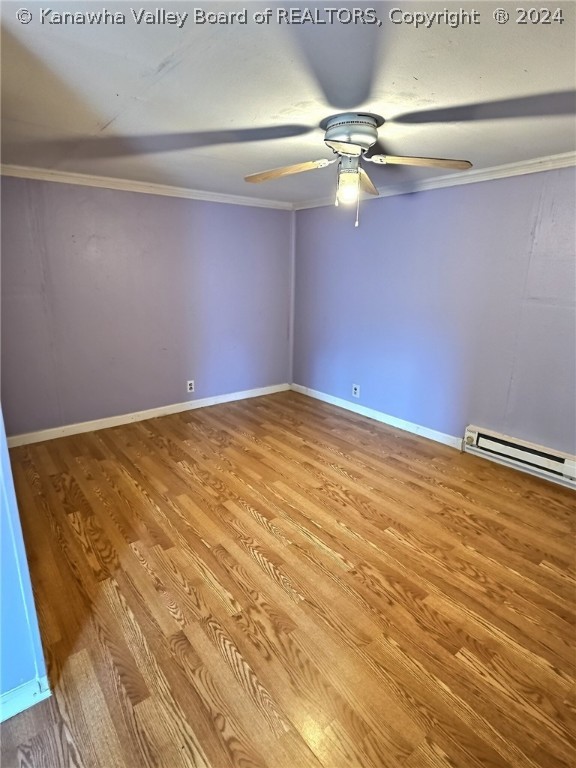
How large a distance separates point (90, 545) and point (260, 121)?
2.43 meters

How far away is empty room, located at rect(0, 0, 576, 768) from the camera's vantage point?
4.18 ft

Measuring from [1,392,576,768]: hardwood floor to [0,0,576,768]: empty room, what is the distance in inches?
0.5

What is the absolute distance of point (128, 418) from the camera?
3842 mm

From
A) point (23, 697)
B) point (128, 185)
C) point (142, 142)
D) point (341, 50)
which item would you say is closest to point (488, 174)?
point (341, 50)

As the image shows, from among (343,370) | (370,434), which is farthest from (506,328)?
(343,370)

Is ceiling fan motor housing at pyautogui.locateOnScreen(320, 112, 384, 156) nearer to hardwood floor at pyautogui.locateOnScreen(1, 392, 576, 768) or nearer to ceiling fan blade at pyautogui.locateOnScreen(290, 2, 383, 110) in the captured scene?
ceiling fan blade at pyautogui.locateOnScreen(290, 2, 383, 110)

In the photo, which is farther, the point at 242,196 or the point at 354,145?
the point at 242,196

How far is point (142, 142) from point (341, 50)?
1.49 meters

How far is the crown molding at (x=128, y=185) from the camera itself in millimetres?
2961

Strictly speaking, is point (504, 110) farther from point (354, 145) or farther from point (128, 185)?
point (128, 185)

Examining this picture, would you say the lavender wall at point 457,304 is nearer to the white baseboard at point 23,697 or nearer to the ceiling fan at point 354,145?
the ceiling fan at point 354,145

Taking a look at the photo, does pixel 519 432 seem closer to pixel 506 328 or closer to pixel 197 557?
pixel 506 328

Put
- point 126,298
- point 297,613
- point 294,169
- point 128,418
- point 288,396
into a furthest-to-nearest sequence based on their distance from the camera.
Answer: point 288,396
point 128,418
point 126,298
point 294,169
point 297,613

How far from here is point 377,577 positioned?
1959 millimetres
